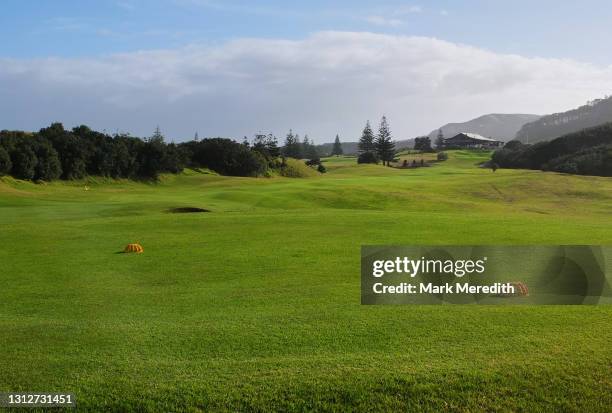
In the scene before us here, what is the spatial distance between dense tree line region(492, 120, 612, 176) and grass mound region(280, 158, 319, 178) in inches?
1578

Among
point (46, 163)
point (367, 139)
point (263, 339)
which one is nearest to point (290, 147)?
point (367, 139)

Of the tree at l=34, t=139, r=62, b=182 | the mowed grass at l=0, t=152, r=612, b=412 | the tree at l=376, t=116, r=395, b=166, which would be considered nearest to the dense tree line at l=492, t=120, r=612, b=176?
the tree at l=376, t=116, r=395, b=166

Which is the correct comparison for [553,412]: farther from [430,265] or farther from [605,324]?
[430,265]

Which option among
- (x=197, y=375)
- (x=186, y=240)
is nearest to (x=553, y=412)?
(x=197, y=375)

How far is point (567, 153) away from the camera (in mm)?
102938

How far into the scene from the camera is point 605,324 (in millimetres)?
9531

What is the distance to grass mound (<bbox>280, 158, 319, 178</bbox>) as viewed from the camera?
97750 mm

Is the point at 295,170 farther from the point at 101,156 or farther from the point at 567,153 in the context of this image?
the point at 567,153

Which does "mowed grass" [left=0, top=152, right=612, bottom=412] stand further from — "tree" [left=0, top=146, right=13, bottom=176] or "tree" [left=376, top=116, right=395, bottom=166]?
"tree" [left=376, top=116, right=395, bottom=166]

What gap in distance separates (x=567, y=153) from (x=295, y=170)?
4958cm

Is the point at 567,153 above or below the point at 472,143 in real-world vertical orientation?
below

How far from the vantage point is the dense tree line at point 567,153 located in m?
87.0

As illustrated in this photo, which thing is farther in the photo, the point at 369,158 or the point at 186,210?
the point at 369,158

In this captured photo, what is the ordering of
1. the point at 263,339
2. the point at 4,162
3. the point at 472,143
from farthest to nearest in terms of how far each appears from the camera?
1. the point at 472,143
2. the point at 4,162
3. the point at 263,339
